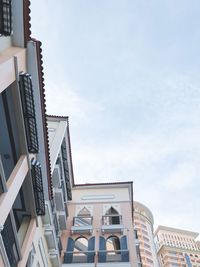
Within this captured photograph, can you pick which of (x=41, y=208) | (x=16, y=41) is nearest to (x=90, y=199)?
(x=41, y=208)

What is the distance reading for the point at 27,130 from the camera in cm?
790

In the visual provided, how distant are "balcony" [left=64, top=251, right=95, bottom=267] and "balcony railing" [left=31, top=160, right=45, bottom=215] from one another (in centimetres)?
450

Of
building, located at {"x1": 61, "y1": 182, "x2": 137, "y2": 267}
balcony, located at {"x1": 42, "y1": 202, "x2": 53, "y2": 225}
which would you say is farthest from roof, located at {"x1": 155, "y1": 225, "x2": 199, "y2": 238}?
balcony, located at {"x1": 42, "y1": 202, "x2": 53, "y2": 225}

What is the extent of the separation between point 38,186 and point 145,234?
217 feet

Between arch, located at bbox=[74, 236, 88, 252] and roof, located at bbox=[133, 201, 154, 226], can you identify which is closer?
arch, located at bbox=[74, 236, 88, 252]

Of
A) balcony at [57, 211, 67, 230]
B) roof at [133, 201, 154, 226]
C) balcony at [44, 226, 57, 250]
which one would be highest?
roof at [133, 201, 154, 226]

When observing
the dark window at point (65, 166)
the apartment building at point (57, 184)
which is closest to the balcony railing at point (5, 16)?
the apartment building at point (57, 184)

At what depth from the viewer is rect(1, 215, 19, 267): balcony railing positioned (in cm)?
716

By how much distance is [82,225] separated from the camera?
14.5 metres

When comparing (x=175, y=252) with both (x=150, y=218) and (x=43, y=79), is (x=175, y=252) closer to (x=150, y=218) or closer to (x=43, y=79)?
(x=150, y=218)

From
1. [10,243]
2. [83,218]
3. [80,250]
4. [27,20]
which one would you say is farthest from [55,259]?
[27,20]

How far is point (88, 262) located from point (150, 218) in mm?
67975

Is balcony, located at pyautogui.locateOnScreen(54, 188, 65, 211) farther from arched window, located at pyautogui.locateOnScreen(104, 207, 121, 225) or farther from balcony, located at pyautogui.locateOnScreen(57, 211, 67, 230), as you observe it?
arched window, located at pyautogui.locateOnScreen(104, 207, 121, 225)

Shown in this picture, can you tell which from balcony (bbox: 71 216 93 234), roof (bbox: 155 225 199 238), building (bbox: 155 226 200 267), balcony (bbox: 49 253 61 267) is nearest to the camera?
balcony (bbox: 49 253 61 267)
